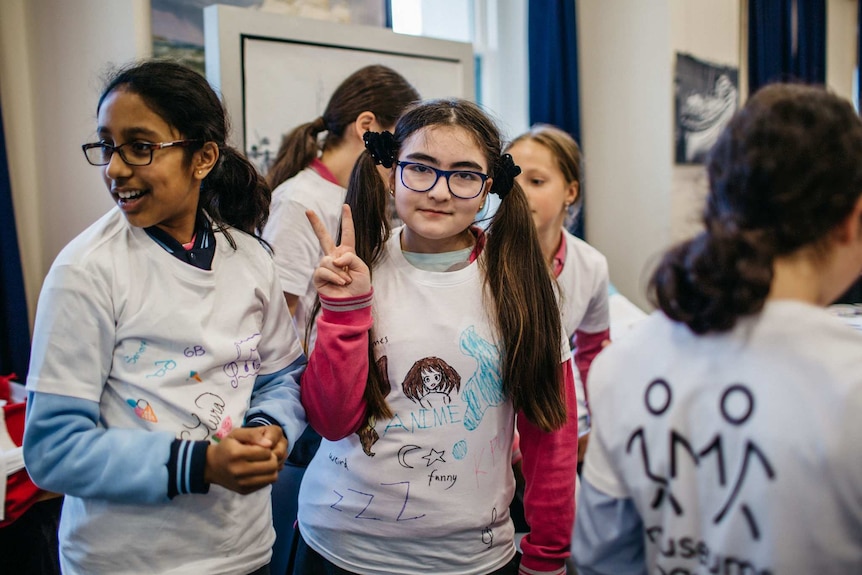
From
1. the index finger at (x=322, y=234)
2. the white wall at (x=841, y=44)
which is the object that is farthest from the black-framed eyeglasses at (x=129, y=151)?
the white wall at (x=841, y=44)

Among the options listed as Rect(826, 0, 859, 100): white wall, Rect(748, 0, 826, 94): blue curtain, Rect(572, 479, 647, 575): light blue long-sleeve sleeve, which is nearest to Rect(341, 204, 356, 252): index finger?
Rect(572, 479, 647, 575): light blue long-sleeve sleeve

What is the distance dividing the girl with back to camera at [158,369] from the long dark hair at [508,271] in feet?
0.78

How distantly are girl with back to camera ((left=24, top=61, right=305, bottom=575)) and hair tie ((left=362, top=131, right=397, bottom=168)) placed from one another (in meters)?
0.27

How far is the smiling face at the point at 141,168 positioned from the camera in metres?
1.10

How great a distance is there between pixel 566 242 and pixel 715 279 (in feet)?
4.13

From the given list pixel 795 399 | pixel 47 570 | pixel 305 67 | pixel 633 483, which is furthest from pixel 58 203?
pixel 795 399

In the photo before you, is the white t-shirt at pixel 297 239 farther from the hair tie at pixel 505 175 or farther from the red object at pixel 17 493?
the red object at pixel 17 493

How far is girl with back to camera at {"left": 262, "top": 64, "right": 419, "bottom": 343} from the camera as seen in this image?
1.91 meters

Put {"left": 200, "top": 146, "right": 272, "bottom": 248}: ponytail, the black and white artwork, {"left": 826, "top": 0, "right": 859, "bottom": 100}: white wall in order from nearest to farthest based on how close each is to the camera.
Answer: {"left": 200, "top": 146, "right": 272, "bottom": 248}: ponytail → the black and white artwork → {"left": 826, "top": 0, "right": 859, "bottom": 100}: white wall

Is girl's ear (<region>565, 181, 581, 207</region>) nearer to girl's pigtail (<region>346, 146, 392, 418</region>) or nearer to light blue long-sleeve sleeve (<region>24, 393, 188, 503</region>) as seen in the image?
girl's pigtail (<region>346, 146, 392, 418</region>)

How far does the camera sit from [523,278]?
1.32 m

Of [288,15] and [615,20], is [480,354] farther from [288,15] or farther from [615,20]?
[615,20]

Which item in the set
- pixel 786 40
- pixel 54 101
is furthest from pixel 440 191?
pixel 786 40

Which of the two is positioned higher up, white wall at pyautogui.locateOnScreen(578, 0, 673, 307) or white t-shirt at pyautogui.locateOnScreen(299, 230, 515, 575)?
white wall at pyautogui.locateOnScreen(578, 0, 673, 307)
